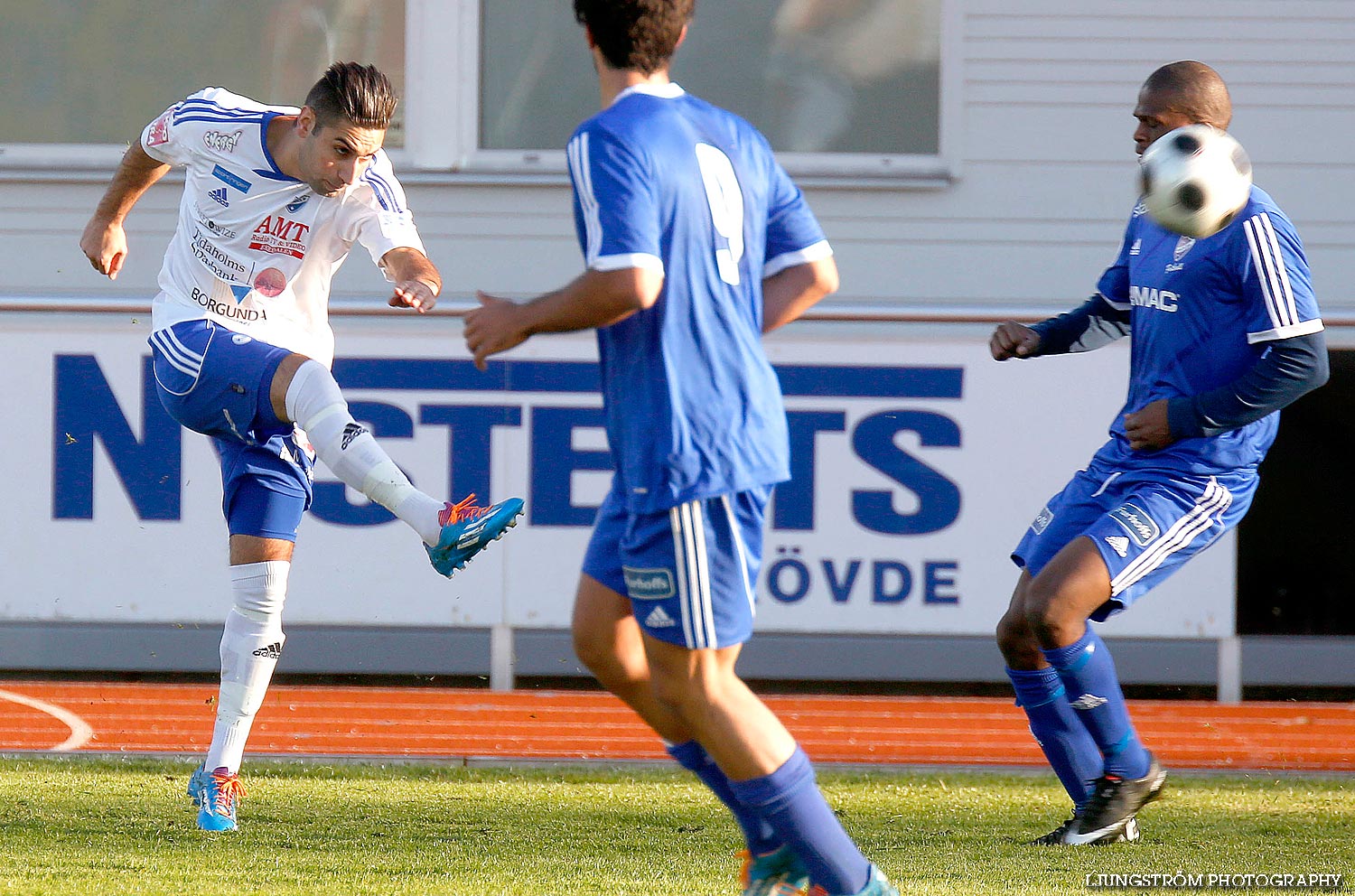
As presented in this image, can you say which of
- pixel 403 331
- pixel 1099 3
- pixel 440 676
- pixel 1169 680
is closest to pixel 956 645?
pixel 1169 680

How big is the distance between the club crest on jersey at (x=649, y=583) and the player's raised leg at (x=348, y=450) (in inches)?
41.9

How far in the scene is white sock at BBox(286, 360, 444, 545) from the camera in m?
3.91

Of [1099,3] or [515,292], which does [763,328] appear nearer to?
[515,292]

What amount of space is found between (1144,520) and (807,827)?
159 cm

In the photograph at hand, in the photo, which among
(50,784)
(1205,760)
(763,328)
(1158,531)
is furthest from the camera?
(1205,760)

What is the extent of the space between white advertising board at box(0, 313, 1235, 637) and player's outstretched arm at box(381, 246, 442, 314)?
2.58 m

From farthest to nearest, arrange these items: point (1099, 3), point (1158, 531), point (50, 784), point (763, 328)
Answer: point (1099, 3) → point (50, 784) → point (1158, 531) → point (763, 328)

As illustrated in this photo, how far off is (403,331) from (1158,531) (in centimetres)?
383

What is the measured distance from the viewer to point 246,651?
4.29 m

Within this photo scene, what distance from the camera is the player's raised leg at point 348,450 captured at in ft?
12.5

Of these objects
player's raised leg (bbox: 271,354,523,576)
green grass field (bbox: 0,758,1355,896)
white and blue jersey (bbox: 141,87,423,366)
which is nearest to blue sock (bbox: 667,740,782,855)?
green grass field (bbox: 0,758,1355,896)

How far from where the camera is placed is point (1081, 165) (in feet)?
25.8

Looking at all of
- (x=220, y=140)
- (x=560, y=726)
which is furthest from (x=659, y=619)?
(x=560, y=726)

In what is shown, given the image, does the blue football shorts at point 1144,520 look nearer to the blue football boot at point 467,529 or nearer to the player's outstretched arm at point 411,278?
the blue football boot at point 467,529
